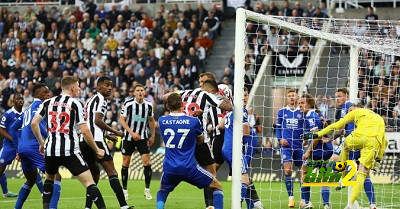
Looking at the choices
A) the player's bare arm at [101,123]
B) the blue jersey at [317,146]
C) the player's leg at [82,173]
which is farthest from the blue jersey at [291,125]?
the player's leg at [82,173]

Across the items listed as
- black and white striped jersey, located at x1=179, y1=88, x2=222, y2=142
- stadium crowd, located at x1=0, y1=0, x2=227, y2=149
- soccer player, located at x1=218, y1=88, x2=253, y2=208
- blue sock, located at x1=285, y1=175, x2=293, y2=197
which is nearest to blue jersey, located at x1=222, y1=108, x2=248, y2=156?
soccer player, located at x1=218, y1=88, x2=253, y2=208

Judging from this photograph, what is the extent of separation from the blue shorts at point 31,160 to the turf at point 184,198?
114 centimetres

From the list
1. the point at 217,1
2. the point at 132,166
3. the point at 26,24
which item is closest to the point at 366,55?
the point at 132,166

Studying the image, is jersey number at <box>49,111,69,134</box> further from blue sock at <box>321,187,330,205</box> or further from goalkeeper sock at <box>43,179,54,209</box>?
blue sock at <box>321,187,330,205</box>

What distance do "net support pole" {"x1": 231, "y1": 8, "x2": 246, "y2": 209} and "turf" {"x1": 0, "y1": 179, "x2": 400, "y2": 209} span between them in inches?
105

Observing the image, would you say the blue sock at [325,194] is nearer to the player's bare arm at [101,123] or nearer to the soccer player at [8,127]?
the player's bare arm at [101,123]

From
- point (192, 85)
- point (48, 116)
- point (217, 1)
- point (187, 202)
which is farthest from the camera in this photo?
point (217, 1)

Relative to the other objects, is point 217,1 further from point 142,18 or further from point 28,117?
point 28,117

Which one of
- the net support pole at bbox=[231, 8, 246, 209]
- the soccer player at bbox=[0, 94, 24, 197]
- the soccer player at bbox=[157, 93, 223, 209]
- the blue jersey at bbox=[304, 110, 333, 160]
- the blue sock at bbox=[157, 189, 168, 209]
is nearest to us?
the soccer player at bbox=[157, 93, 223, 209]

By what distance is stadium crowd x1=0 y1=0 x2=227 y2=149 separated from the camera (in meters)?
27.2

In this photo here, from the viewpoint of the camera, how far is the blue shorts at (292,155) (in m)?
15.5

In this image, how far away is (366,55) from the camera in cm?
1811

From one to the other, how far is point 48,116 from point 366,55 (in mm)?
8513

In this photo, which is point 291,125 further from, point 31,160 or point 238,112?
point 31,160
